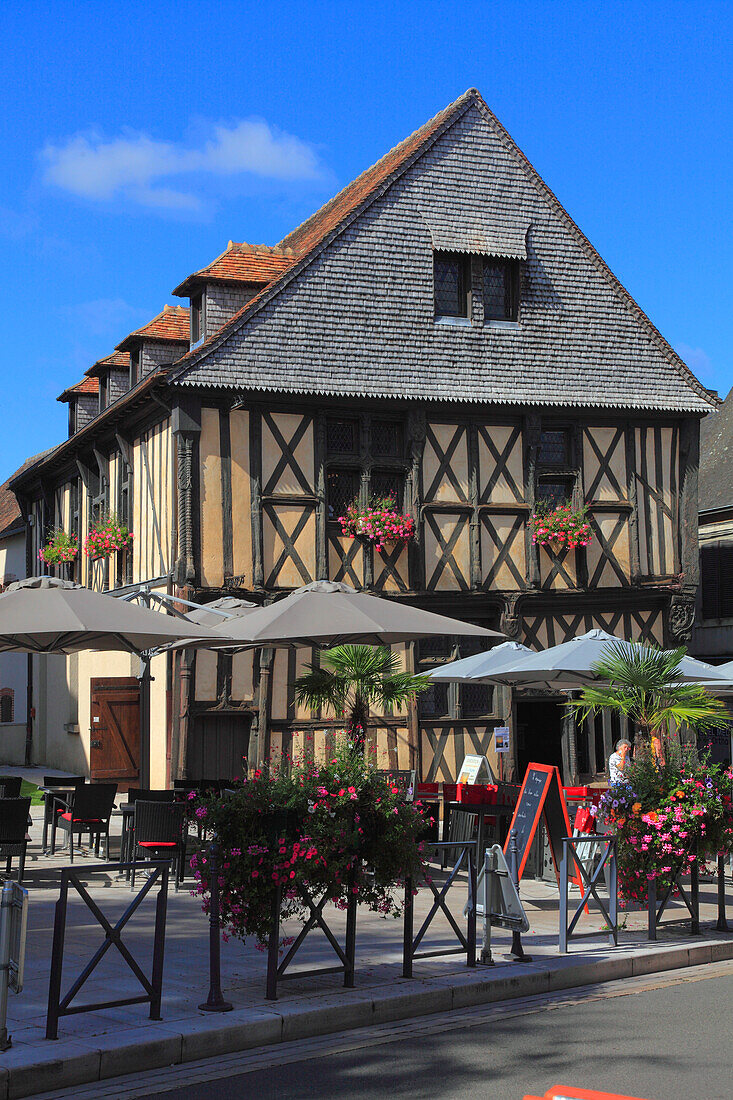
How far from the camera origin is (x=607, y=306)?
21.9 m

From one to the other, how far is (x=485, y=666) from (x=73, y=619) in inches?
232

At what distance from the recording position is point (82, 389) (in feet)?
84.7

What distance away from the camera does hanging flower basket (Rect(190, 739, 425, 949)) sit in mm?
7059

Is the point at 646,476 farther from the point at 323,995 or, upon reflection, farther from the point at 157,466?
the point at 323,995

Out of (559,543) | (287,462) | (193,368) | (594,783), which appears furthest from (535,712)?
(193,368)

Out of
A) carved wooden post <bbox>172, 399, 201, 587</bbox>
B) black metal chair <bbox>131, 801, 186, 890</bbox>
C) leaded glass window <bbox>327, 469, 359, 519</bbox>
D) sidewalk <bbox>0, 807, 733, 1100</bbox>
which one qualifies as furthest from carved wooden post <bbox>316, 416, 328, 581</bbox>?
sidewalk <bbox>0, 807, 733, 1100</bbox>

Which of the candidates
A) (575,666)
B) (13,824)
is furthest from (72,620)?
(575,666)

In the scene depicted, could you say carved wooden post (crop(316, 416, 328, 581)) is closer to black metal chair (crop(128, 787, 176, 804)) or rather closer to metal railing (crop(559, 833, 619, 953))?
black metal chair (crop(128, 787, 176, 804))

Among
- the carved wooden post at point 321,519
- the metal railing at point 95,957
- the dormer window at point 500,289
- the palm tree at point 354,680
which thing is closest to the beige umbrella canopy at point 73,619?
the palm tree at point 354,680

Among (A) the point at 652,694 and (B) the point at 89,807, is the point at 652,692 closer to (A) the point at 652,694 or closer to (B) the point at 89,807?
(A) the point at 652,694

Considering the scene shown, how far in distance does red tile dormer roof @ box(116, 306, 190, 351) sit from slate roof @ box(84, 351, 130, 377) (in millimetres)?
815

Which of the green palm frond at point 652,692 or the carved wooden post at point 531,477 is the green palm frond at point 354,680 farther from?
the carved wooden post at point 531,477

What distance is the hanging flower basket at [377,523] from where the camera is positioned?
19.2 m

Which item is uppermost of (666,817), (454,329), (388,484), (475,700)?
(454,329)
